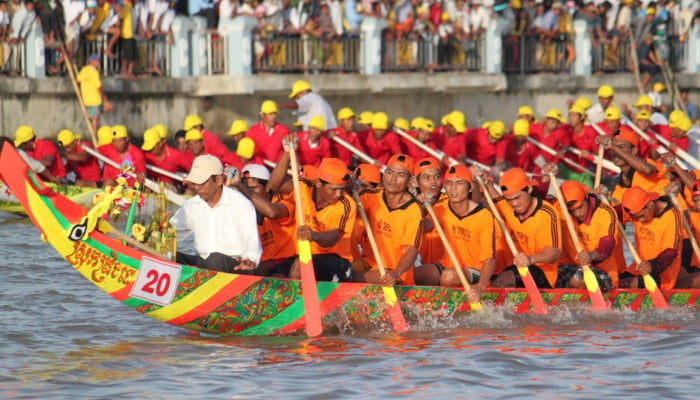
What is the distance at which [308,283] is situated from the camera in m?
11.8

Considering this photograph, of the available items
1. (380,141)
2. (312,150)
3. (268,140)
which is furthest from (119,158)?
(380,141)

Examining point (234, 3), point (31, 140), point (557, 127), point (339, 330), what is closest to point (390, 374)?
point (339, 330)

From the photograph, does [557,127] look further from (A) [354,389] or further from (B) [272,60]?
(A) [354,389]

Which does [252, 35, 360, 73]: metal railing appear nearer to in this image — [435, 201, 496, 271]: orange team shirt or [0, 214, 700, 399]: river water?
[0, 214, 700, 399]: river water

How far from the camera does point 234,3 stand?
960 inches

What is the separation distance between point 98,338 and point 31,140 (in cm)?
738

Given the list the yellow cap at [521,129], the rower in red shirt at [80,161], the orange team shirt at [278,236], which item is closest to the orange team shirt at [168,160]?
the rower in red shirt at [80,161]

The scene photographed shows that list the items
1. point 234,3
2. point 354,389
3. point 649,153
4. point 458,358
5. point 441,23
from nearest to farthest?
point 354,389
point 458,358
point 649,153
point 234,3
point 441,23

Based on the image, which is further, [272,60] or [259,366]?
[272,60]

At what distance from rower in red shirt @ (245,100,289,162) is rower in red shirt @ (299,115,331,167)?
275mm

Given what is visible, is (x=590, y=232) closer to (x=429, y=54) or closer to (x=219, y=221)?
(x=219, y=221)

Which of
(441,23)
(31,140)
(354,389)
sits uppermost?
(441,23)

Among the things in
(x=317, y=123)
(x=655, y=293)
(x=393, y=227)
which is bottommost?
(x=655, y=293)

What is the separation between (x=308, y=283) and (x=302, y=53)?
551 inches
